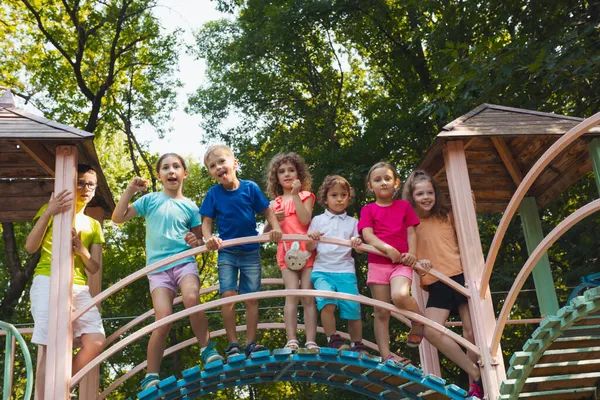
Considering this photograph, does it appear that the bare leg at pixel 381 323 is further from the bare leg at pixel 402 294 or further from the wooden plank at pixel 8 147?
the wooden plank at pixel 8 147

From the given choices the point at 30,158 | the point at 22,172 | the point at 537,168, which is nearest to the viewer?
the point at 537,168

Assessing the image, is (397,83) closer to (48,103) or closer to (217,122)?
(217,122)

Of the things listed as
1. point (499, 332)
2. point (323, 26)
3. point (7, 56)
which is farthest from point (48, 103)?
point (499, 332)

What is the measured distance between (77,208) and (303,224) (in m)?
1.97

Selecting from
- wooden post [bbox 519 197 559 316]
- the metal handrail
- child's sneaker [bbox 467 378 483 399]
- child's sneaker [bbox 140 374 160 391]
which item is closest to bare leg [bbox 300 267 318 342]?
child's sneaker [bbox 140 374 160 391]

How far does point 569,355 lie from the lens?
206 inches

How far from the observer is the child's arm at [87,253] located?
5637 millimetres

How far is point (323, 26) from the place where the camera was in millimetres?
15570

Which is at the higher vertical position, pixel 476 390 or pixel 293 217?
A: pixel 293 217

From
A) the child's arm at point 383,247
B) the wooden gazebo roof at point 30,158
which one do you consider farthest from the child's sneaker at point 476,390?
the wooden gazebo roof at point 30,158

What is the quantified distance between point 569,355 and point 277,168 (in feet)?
9.22

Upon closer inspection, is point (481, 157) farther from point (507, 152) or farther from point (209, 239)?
point (209, 239)

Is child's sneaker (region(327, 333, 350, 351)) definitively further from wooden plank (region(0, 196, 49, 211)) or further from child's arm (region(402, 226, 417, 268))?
wooden plank (region(0, 196, 49, 211))

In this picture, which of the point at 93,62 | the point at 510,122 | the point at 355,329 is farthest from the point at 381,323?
the point at 93,62
